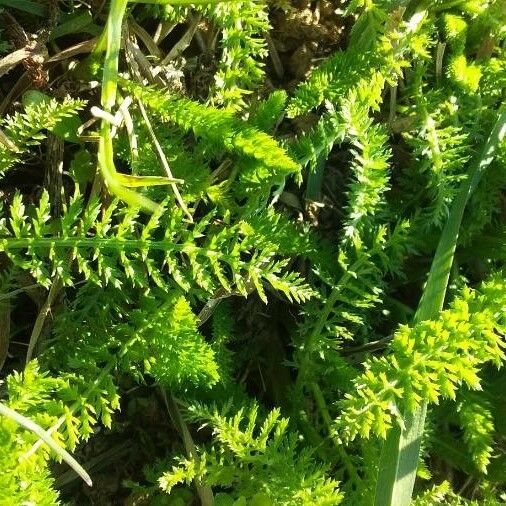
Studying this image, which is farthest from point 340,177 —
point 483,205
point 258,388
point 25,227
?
point 25,227

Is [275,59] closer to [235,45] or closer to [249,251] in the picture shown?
[235,45]

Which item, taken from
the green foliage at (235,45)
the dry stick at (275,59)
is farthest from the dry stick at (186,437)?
the dry stick at (275,59)

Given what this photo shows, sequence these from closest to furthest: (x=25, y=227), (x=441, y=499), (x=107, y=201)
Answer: (x=25, y=227) → (x=107, y=201) → (x=441, y=499)

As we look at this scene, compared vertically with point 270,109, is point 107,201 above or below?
below

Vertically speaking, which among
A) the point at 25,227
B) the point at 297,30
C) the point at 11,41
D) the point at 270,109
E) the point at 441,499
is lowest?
the point at 441,499

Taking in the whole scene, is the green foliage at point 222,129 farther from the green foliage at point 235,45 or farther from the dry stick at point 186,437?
the dry stick at point 186,437

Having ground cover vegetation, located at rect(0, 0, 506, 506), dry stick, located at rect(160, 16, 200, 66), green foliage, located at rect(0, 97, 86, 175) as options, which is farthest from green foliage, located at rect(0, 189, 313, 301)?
dry stick, located at rect(160, 16, 200, 66)

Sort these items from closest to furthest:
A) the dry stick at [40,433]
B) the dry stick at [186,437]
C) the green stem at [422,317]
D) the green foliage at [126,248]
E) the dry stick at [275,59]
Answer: the dry stick at [40,433] < the green foliage at [126,248] < the green stem at [422,317] < the dry stick at [186,437] < the dry stick at [275,59]

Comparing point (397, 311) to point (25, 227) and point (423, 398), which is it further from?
point (25, 227)
